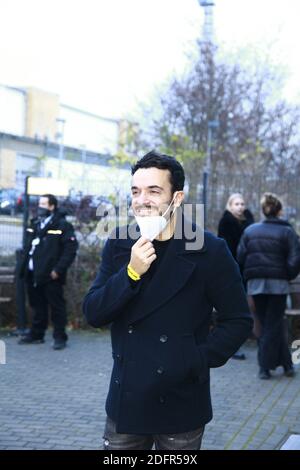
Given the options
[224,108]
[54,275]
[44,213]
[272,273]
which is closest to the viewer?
[272,273]

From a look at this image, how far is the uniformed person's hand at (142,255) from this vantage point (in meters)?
2.93

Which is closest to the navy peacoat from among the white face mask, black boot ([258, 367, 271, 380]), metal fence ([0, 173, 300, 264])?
the white face mask

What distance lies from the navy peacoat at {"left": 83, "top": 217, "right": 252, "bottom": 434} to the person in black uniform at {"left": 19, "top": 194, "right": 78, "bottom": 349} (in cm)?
619

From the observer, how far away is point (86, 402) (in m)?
6.88

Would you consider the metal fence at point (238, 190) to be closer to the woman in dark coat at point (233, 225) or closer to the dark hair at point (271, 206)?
the woman in dark coat at point (233, 225)

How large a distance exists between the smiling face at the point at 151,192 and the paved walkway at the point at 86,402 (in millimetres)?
3030

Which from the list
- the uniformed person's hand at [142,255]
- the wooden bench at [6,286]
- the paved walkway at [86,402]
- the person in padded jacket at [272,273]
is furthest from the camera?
the wooden bench at [6,286]

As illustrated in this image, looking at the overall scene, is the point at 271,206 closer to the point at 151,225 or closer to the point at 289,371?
the point at 289,371

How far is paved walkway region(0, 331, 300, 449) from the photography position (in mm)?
5758

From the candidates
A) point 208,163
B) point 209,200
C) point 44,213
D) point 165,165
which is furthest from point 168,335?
point 208,163

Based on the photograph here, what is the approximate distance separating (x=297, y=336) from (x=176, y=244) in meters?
6.96

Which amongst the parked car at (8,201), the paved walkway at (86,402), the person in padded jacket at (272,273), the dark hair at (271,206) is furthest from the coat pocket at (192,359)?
the parked car at (8,201)

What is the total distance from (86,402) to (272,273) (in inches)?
96.1

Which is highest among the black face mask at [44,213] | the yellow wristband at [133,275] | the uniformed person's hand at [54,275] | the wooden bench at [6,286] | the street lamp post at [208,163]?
the street lamp post at [208,163]
